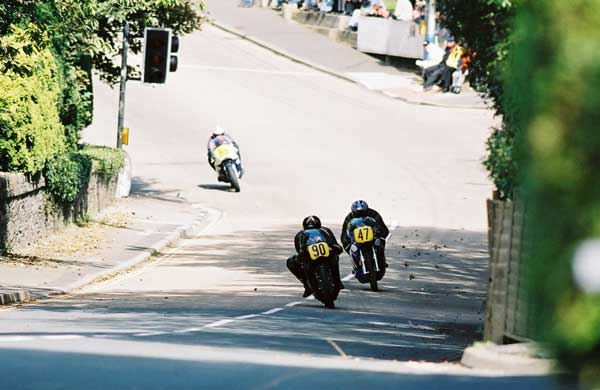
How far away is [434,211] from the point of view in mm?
35062

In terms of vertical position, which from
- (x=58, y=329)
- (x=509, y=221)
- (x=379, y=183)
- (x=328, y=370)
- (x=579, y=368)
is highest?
(x=579, y=368)

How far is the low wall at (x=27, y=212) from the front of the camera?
2260 cm

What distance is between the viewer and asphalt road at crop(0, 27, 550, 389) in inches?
408

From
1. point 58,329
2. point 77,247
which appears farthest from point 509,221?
point 77,247

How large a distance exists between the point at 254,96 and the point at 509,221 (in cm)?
3785

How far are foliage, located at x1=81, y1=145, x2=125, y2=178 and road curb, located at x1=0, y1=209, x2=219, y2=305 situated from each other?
7.19 feet

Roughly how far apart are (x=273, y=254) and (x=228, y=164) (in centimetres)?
989

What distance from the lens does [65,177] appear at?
87.1ft

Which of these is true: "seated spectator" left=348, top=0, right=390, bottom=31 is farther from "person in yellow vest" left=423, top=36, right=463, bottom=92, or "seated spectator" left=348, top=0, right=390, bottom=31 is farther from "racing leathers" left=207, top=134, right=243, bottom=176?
"racing leathers" left=207, top=134, right=243, bottom=176

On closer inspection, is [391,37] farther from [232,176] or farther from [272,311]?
[272,311]

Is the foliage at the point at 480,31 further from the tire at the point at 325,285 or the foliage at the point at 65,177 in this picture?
the foliage at the point at 65,177

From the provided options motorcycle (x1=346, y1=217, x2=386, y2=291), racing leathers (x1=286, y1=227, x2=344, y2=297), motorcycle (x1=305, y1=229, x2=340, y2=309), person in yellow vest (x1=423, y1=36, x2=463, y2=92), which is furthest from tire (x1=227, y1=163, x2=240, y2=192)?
motorcycle (x1=305, y1=229, x2=340, y2=309)

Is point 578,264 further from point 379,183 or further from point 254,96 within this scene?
point 254,96

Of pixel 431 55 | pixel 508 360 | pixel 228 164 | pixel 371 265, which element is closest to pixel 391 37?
pixel 431 55
